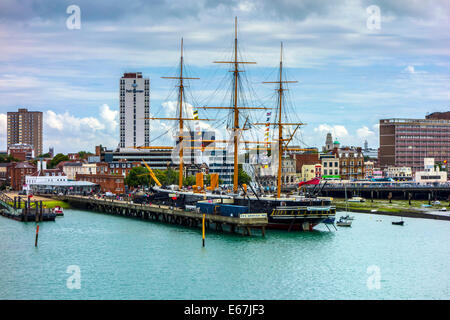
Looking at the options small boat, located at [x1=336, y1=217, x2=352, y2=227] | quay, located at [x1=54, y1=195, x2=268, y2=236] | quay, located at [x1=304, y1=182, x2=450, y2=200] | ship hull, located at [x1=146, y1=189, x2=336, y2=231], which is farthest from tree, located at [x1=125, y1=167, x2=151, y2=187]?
small boat, located at [x1=336, y1=217, x2=352, y2=227]

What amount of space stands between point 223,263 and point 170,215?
38373mm

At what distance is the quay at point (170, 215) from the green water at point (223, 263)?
7.23 feet

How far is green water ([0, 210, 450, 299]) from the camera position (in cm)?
4816

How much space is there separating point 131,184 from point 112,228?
71.6 m

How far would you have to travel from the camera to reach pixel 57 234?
7850cm

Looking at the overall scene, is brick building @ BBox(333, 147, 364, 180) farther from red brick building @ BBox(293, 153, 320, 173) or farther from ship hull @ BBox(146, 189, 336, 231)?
ship hull @ BBox(146, 189, 336, 231)

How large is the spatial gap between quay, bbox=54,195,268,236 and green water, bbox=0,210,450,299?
2.21 meters

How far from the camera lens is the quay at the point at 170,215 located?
246 ft

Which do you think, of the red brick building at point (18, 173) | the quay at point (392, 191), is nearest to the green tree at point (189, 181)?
the quay at point (392, 191)

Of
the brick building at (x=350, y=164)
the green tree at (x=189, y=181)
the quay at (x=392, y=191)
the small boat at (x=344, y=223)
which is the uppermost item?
the brick building at (x=350, y=164)

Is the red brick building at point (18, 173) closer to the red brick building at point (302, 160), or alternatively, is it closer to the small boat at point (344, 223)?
the red brick building at point (302, 160)

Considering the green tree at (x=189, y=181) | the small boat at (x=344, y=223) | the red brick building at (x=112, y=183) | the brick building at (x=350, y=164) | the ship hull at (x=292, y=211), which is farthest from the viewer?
the brick building at (x=350, y=164)
